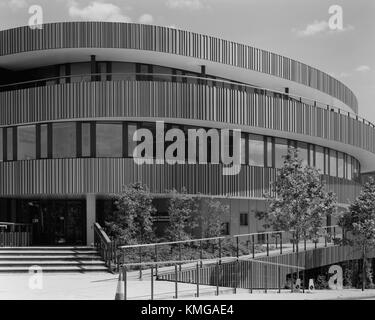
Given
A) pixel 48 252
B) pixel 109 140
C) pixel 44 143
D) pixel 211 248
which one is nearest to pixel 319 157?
pixel 109 140

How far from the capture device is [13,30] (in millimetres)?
32719

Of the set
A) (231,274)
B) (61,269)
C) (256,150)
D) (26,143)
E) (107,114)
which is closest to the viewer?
(231,274)

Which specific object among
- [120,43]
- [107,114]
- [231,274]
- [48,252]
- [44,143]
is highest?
A: [120,43]

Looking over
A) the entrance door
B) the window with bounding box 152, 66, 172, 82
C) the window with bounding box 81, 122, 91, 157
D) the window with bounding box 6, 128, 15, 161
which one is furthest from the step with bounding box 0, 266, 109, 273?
the window with bounding box 152, 66, 172, 82

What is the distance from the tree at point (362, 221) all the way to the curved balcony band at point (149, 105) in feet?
16.9

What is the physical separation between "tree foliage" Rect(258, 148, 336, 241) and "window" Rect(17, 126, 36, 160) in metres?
11.5

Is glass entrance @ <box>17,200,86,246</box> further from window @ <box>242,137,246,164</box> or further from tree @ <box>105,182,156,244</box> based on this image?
window @ <box>242,137,246,164</box>

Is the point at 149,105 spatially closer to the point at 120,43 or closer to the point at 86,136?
the point at 120,43

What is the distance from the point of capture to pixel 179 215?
2984 centimetres

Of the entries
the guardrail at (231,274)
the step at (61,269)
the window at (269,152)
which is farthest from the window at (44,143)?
the window at (269,152)

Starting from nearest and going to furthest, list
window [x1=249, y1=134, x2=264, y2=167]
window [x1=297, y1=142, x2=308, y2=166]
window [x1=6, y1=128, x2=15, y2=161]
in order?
window [x1=6, y1=128, x2=15, y2=161]
window [x1=249, y1=134, x2=264, y2=167]
window [x1=297, y1=142, x2=308, y2=166]

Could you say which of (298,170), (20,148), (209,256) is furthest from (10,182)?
(298,170)

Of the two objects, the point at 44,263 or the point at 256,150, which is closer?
the point at 44,263

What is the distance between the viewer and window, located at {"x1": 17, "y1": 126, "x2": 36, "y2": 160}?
3315cm
